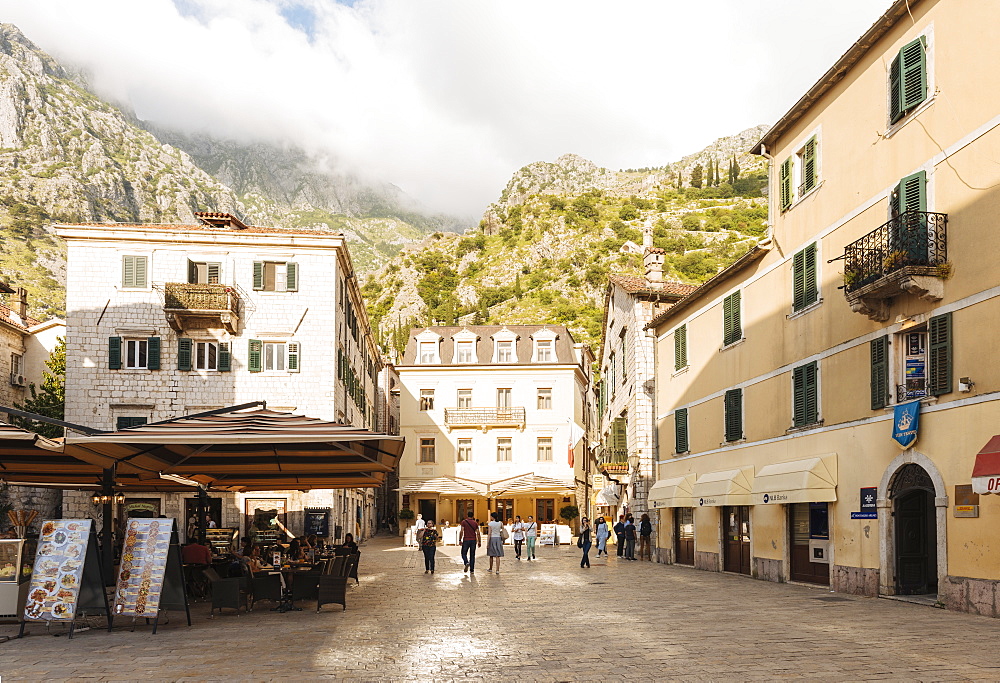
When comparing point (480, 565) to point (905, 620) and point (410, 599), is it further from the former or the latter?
point (905, 620)

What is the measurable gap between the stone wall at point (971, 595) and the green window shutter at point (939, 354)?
3.14m

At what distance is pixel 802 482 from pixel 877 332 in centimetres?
404

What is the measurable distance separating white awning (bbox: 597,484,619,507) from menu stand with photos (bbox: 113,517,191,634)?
31.0 meters

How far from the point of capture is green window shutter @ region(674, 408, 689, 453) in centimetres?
3061

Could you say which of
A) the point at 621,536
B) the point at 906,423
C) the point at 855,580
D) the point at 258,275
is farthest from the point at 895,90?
the point at 258,275

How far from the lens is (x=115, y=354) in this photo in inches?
1435

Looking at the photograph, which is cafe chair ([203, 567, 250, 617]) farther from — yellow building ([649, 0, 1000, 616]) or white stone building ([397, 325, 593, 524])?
white stone building ([397, 325, 593, 524])

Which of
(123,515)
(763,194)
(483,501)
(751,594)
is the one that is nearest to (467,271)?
(763,194)

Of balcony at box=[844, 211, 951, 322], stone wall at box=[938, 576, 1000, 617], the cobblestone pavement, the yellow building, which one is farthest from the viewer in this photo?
balcony at box=[844, 211, 951, 322]

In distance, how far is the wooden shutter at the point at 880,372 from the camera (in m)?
18.0

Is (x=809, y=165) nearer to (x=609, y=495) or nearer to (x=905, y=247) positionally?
(x=905, y=247)

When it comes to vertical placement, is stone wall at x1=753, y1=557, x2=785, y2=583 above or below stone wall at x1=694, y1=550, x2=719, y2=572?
above

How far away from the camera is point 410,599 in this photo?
18.4m

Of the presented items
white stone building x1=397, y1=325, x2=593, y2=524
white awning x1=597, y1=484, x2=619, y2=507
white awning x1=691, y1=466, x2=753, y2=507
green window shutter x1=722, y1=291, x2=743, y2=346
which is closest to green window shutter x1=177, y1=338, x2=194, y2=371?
white awning x1=597, y1=484, x2=619, y2=507
